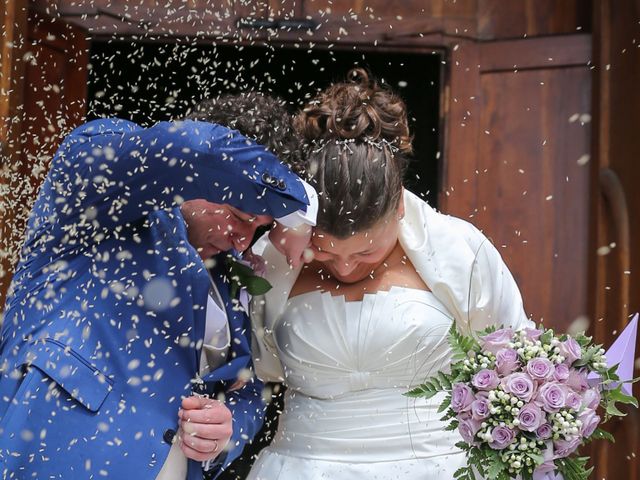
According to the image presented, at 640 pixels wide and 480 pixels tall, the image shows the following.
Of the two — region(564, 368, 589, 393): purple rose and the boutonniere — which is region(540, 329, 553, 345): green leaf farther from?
the boutonniere

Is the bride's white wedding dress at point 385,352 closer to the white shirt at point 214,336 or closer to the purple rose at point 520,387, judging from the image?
the white shirt at point 214,336

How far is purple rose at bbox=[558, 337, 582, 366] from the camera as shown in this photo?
2504 mm

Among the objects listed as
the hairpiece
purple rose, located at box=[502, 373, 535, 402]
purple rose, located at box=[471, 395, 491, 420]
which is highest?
the hairpiece

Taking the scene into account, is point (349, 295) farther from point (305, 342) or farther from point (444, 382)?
point (444, 382)

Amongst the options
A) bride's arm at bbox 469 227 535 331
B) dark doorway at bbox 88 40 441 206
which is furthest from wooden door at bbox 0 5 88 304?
bride's arm at bbox 469 227 535 331

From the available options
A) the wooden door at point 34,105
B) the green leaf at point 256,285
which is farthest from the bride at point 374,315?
the wooden door at point 34,105

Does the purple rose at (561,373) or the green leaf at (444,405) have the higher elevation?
the purple rose at (561,373)

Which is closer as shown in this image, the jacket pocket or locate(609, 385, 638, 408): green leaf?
the jacket pocket

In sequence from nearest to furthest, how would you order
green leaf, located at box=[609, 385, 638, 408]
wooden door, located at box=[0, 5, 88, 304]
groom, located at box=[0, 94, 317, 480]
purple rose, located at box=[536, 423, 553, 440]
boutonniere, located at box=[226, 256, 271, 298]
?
1. groom, located at box=[0, 94, 317, 480]
2. purple rose, located at box=[536, 423, 553, 440]
3. green leaf, located at box=[609, 385, 638, 408]
4. boutonniere, located at box=[226, 256, 271, 298]
5. wooden door, located at box=[0, 5, 88, 304]

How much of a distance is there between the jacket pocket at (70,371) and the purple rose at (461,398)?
32.4 inches

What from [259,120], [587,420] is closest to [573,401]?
[587,420]

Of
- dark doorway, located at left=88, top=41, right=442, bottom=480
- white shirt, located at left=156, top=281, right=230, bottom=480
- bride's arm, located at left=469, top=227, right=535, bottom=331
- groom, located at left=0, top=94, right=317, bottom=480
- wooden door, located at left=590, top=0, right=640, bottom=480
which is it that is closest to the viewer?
groom, located at left=0, top=94, right=317, bottom=480

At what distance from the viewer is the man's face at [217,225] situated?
260cm

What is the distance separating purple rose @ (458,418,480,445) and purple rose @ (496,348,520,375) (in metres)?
0.14
